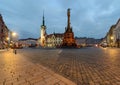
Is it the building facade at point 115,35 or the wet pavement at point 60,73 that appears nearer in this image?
the wet pavement at point 60,73

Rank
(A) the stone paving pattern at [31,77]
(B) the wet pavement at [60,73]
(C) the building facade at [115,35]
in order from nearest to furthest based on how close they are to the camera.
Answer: (A) the stone paving pattern at [31,77] → (B) the wet pavement at [60,73] → (C) the building facade at [115,35]

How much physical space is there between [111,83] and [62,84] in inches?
72.5

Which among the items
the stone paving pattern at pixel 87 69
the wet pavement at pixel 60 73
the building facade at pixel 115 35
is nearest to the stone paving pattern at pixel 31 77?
the wet pavement at pixel 60 73

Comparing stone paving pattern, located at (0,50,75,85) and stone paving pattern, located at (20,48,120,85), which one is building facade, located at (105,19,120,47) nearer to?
stone paving pattern, located at (20,48,120,85)

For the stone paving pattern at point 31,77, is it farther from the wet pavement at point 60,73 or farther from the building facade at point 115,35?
the building facade at point 115,35

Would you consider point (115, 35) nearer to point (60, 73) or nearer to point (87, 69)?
point (87, 69)

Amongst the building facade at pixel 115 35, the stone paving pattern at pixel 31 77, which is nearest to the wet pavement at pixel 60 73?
the stone paving pattern at pixel 31 77

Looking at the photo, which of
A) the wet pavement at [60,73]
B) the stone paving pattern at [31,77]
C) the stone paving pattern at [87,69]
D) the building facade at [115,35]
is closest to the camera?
the stone paving pattern at [31,77]

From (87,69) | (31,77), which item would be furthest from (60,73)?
(87,69)

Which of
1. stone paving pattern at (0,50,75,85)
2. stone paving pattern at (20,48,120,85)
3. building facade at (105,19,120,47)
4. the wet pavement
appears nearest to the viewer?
stone paving pattern at (0,50,75,85)

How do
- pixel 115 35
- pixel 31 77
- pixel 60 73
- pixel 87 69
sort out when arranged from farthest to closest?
pixel 115 35
pixel 87 69
pixel 60 73
pixel 31 77

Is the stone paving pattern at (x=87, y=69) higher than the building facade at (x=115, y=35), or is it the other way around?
the building facade at (x=115, y=35)

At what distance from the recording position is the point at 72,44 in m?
66.7

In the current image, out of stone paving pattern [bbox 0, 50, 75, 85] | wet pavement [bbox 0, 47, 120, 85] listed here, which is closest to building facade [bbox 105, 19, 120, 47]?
wet pavement [bbox 0, 47, 120, 85]
